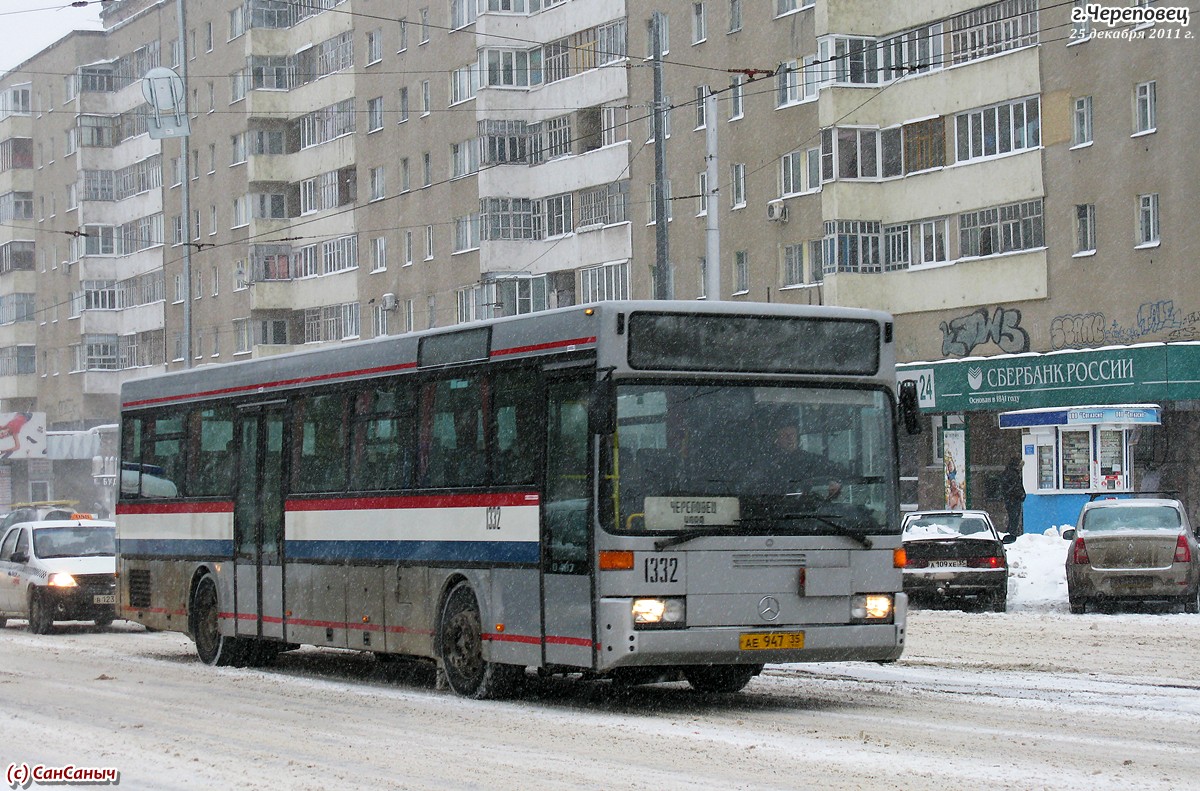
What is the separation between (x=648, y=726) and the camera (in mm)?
12844

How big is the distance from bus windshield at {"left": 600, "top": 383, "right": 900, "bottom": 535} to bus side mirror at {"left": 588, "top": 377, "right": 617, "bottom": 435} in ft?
0.49

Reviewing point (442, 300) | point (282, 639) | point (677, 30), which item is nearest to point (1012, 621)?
point (282, 639)

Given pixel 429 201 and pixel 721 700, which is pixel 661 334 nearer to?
pixel 721 700

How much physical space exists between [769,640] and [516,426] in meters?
2.48

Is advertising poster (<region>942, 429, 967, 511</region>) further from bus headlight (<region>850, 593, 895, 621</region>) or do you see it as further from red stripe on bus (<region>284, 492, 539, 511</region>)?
bus headlight (<region>850, 593, 895, 621</region>)

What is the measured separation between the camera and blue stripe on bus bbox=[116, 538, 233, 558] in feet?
65.2

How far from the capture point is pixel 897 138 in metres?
47.3

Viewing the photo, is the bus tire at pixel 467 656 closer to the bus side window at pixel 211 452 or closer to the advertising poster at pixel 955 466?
the bus side window at pixel 211 452

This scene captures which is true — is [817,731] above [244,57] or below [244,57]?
below

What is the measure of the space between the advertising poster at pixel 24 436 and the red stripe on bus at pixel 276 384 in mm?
62706

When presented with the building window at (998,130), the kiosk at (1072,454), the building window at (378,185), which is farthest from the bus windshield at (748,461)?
the building window at (378,185)

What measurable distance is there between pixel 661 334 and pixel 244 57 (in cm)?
6478

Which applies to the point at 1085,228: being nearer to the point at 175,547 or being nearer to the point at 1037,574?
the point at 1037,574

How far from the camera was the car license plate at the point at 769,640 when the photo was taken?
13.6 m
